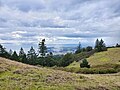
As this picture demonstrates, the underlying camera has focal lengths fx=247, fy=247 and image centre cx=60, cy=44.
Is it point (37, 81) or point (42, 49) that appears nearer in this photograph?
point (37, 81)

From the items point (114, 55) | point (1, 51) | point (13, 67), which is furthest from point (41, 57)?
point (13, 67)

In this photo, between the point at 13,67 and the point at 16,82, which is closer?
the point at 16,82

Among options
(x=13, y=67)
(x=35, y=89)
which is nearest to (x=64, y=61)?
(x=13, y=67)

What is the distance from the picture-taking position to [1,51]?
108 meters

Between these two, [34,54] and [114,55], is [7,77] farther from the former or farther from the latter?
[34,54]

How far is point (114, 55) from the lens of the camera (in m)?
112

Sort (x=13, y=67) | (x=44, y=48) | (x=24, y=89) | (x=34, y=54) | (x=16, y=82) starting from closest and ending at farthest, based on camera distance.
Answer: (x=24, y=89) → (x=16, y=82) → (x=13, y=67) → (x=44, y=48) → (x=34, y=54)

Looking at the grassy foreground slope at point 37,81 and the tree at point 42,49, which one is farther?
the tree at point 42,49

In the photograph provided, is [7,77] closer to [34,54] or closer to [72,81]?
[72,81]

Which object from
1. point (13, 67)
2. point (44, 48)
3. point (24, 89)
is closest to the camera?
point (24, 89)

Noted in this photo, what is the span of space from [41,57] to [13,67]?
98.1 meters

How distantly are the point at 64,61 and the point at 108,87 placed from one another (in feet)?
348

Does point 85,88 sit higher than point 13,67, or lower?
lower

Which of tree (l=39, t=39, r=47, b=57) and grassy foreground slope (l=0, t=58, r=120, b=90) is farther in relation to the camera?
tree (l=39, t=39, r=47, b=57)
